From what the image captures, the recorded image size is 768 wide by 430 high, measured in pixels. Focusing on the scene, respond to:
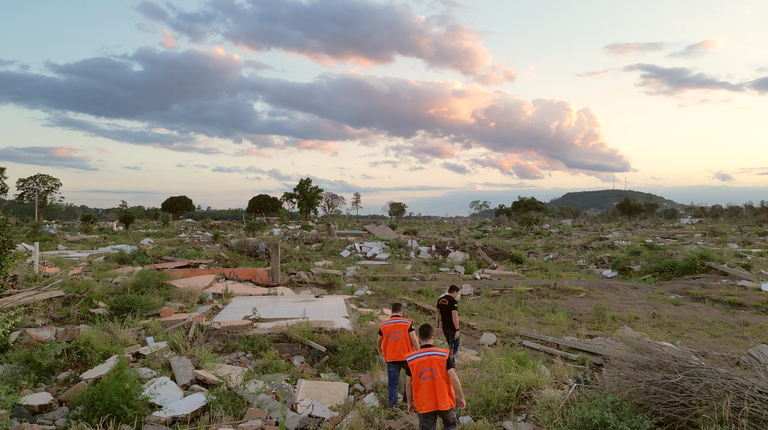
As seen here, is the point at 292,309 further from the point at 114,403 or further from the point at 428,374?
the point at 428,374

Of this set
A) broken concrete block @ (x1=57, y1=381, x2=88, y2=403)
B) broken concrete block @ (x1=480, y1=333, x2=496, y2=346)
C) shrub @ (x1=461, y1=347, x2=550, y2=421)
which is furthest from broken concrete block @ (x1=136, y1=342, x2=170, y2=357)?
broken concrete block @ (x1=480, y1=333, x2=496, y2=346)

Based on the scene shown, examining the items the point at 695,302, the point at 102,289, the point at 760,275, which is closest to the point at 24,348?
the point at 102,289

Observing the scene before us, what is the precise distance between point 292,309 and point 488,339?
13.9 feet

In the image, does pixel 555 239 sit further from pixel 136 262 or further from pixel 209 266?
pixel 136 262

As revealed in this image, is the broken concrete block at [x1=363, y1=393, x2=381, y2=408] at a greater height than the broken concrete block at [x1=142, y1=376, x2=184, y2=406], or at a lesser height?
lesser

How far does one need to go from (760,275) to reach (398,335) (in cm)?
1637

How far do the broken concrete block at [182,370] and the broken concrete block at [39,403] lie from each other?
1315mm

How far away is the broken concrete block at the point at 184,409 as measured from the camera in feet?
15.9

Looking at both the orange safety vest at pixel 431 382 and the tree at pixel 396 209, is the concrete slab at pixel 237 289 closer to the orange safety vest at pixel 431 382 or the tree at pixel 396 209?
the orange safety vest at pixel 431 382

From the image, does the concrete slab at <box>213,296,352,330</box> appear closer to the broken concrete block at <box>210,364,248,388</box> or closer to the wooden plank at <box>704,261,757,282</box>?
the broken concrete block at <box>210,364,248,388</box>

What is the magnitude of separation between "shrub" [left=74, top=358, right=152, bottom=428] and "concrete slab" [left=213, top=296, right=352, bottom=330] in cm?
359

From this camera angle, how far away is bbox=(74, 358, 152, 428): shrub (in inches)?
185

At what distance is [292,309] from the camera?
31.4ft

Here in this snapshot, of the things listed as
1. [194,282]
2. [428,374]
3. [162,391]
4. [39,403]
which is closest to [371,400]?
[428,374]
